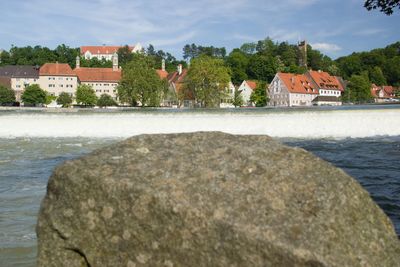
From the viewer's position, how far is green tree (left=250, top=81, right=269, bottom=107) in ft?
378

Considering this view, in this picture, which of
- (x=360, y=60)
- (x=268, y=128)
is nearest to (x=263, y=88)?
(x=360, y=60)

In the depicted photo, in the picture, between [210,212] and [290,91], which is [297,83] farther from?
[210,212]

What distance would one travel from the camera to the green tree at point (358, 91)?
13812cm

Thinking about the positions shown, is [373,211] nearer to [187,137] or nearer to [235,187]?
[235,187]

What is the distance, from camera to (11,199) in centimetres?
728

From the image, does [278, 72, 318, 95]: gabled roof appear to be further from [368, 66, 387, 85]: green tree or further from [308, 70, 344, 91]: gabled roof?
[368, 66, 387, 85]: green tree

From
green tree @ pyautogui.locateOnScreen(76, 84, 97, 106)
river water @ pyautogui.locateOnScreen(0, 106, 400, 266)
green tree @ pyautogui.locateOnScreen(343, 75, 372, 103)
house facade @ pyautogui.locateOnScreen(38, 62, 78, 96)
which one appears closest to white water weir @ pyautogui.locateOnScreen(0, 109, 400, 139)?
river water @ pyautogui.locateOnScreen(0, 106, 400, 266)

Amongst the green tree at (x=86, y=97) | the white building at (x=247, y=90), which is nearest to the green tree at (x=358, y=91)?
the white building at (x=247, y=90)

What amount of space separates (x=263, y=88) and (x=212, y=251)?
4474 inches

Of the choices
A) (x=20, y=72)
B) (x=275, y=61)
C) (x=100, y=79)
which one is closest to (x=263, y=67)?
(x=275, y=61)

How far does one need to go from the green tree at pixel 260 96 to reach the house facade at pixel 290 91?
785 centimetres

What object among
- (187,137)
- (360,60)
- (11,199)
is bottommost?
(11,199)

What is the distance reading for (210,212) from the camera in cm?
273

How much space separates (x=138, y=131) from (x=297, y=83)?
10647 centimetres
